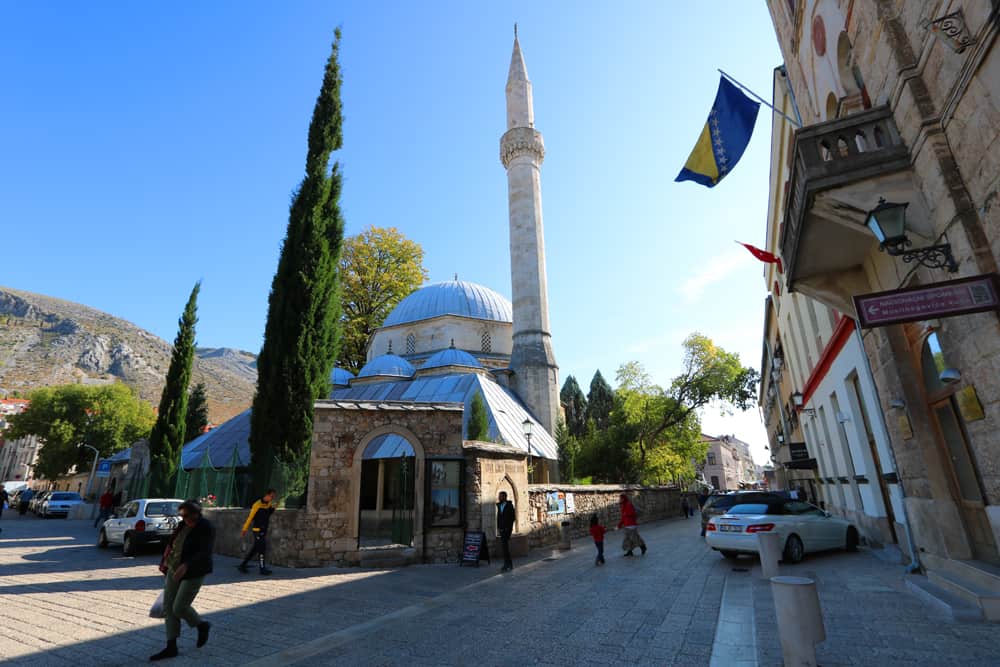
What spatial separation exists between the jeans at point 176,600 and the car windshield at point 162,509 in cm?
995

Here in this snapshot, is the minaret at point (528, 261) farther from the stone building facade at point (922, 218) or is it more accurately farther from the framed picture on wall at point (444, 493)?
the stone building facade at point (922, 218)

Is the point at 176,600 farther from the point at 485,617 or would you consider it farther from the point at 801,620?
the point at 801,620

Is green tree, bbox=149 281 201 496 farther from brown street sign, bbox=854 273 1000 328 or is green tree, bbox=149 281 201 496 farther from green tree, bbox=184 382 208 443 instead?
brown street sign, bbox=854 273 1000 328

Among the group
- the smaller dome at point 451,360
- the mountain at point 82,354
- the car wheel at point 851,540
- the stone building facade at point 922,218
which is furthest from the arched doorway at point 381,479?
the mountain at point 82,354

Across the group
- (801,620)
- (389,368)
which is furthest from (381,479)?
(801,620)

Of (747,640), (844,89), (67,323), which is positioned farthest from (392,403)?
(67,323)

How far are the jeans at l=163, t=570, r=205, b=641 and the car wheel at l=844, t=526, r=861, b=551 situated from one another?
38.4 feet

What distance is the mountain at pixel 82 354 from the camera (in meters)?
83.4

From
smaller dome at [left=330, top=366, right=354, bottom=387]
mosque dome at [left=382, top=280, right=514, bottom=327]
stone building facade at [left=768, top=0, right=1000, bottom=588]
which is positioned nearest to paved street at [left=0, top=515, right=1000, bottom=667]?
stone building facade at [left=768, top=0, right=1000, bottom=588]

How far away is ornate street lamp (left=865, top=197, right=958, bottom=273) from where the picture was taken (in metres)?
4.67

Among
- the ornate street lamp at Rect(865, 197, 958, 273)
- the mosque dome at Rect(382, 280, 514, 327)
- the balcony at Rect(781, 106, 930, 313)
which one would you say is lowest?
the ornate street lamp at Rect(865, 197, 958, 273)

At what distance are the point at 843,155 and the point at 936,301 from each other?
2161mm

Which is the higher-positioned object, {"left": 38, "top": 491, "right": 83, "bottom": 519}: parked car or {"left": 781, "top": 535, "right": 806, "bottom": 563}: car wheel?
{"left": 38, "top": 491, "right": 83, "bottom": 519}: parked car

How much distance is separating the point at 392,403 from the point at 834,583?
8641mm
